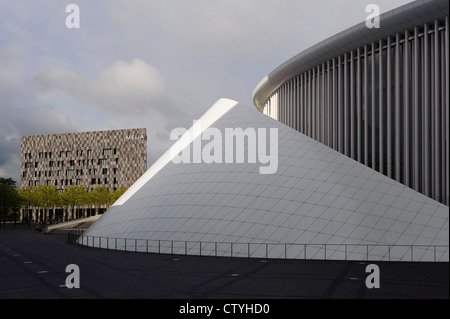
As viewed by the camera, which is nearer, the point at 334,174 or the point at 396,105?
the point at 334,174

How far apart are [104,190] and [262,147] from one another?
251 ft

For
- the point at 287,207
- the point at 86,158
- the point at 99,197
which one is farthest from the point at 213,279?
the point at 86,158

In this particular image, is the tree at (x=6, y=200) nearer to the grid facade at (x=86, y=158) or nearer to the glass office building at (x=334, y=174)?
the grid facade at (x=86, y=158)

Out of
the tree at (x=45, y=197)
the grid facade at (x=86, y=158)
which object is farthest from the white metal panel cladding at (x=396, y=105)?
the grid facade at (x=86, y=158)

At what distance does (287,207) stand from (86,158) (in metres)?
101

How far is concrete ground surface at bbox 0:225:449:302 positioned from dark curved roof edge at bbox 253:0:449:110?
21.2 metres

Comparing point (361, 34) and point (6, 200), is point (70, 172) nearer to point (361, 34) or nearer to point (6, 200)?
point (6, 200)

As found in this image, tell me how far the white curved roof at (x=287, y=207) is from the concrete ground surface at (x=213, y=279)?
241 cm

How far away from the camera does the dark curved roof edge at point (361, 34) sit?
3122 cm

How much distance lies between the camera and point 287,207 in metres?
25.0

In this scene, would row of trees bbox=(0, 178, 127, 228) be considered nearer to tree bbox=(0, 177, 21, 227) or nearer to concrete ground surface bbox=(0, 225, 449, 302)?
tree bbox=(0, 177, 21, 227)
